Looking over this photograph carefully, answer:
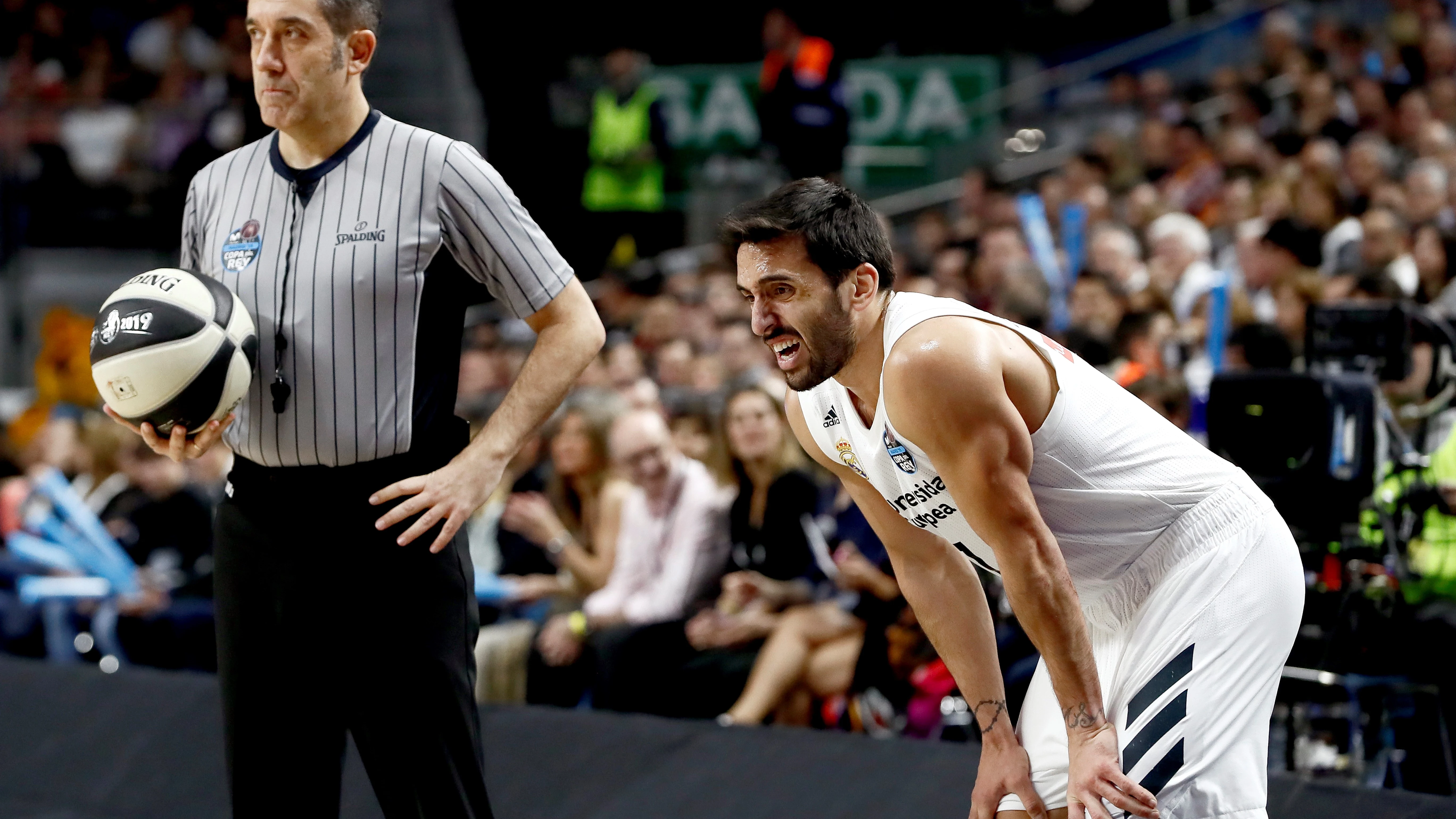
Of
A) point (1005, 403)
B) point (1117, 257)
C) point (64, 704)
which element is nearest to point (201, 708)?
point (64, 704)

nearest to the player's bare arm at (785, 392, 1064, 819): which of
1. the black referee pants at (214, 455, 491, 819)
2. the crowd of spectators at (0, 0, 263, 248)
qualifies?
the black referee pants at (214, 455, 491, 819)

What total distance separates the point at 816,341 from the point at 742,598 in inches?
124

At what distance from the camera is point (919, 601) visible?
2807 mm

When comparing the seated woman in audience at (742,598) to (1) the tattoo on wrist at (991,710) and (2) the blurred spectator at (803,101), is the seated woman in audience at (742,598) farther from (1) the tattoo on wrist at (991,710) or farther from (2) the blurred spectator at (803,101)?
(2) the blurred spectator at (803,101)

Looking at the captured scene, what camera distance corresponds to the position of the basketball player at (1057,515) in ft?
7.47

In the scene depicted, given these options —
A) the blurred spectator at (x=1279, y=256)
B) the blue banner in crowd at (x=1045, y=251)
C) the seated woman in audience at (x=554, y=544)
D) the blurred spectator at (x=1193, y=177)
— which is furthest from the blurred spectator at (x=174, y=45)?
the blurred spectator at (x=1279, y=256)

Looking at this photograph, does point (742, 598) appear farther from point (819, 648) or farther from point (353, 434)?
point (353, 434)

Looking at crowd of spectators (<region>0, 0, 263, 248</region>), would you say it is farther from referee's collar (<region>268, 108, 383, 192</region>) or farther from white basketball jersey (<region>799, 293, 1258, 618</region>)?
white basketball jersey (<region>799, 293, 1258, 618</region>)

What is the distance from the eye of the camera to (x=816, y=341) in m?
2.45

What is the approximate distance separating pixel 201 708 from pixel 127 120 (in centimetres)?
748

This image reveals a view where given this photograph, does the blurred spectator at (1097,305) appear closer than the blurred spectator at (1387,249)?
Yes

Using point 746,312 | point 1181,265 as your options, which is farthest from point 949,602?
point 746,312

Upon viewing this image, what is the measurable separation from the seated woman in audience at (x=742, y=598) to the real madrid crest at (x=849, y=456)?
268cm

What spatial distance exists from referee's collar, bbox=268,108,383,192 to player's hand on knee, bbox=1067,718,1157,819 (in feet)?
5.72
